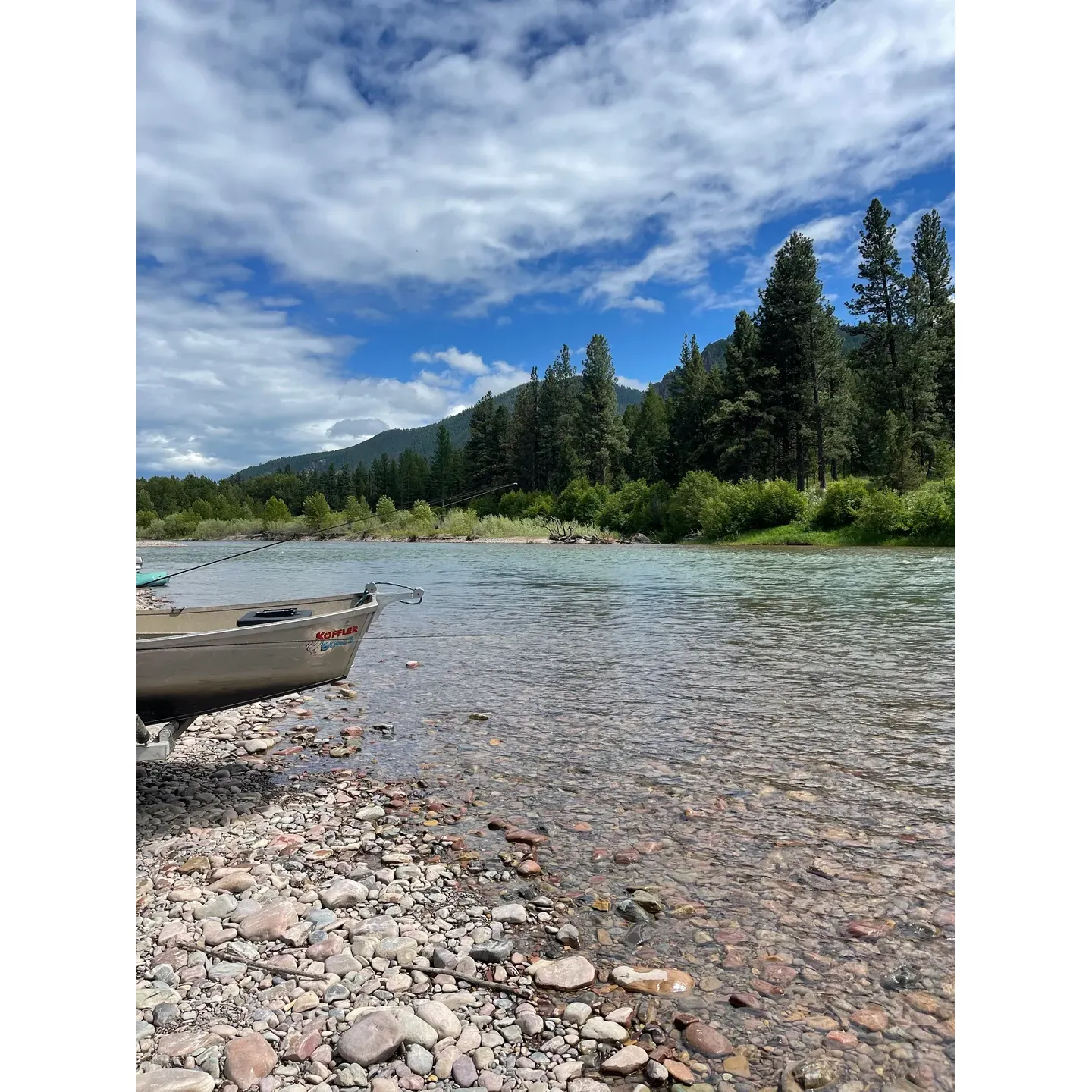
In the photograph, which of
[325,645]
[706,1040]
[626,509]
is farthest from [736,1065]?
[626,509]

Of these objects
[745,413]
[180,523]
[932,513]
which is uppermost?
[745,413]

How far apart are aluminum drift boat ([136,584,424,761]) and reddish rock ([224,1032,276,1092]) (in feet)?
7.97

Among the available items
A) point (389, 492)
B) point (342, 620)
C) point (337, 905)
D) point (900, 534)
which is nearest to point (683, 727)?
point (342, 620)

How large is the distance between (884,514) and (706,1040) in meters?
40.8

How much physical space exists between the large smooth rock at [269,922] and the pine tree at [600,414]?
6945 centimetres

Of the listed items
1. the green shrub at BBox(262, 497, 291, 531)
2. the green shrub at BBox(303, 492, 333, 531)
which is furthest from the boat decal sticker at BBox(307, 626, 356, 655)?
the green shrub at BBox(262, 497, 291, 531)

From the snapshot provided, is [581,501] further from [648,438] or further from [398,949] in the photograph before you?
[398,949]

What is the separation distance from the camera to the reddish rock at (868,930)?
10.2 feet

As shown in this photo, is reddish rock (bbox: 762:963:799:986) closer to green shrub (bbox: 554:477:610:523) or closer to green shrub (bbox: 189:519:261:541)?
green shrub (bbox: 554:477:610:523)

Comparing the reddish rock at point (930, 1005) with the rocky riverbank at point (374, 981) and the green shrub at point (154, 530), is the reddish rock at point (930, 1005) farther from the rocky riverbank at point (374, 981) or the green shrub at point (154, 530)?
the green shrub at point (154, 530)

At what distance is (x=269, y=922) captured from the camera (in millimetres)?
3158

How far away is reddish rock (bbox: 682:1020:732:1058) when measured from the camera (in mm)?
2424

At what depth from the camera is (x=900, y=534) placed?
38.6m
